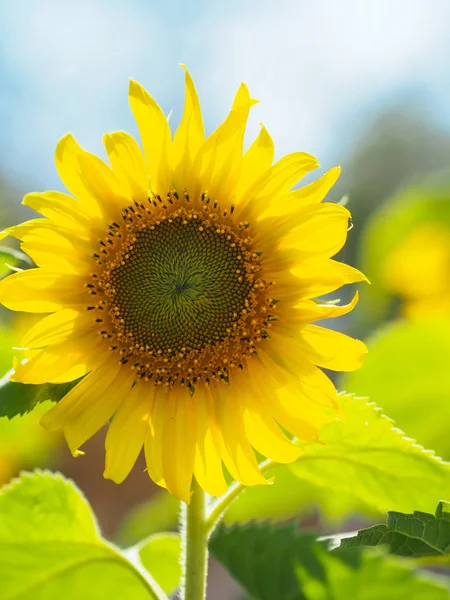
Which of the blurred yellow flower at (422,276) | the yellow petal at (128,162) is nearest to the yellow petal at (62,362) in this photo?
the yellow petal at (128,162)

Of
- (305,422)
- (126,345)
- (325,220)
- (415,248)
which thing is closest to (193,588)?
(305,422)

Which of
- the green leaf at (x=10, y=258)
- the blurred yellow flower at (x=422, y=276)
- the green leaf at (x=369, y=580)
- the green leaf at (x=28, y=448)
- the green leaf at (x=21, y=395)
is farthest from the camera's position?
the green leaf at (x=28, y=448)

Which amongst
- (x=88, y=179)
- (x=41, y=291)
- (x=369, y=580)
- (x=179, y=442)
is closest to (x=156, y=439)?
(x=179, y=442)

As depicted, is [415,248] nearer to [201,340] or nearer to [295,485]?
[295,485]

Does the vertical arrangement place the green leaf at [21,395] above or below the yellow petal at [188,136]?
below

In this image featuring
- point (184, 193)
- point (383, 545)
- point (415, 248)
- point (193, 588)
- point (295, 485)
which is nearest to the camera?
point (383, 545)

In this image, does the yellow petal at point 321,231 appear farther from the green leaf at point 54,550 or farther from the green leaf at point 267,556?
the green leaf at point 54,550

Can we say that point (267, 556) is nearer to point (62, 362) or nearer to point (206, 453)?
point (206, 453)
